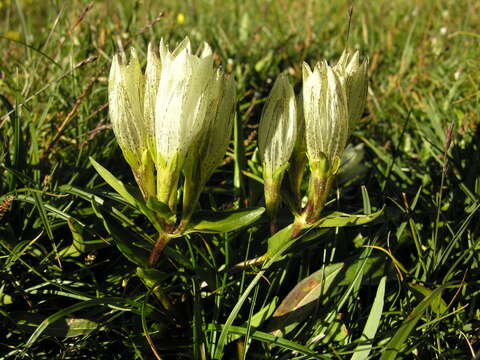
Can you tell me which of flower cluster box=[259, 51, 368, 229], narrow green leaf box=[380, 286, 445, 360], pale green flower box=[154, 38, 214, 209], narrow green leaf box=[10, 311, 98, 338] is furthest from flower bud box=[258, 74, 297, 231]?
narrow green leaf box=[10, 311, 98, 338]

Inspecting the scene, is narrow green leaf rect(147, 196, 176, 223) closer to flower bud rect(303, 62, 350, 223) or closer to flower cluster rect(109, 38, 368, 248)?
flower cluster rect(109, 38, 368, 248)

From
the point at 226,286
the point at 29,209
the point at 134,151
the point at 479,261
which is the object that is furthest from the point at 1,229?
the point at 479,261

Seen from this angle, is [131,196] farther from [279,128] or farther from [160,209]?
[279,128]

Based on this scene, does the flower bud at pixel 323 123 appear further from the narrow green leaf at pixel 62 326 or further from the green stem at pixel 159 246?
the narrow green leaf at pixel 62 326

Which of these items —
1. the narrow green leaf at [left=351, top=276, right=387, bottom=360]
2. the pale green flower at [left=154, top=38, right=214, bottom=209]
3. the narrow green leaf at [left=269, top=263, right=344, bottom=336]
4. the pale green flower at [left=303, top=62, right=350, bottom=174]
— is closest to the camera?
the pale green flower at [left=154, top=38, right=214, bottom=209]

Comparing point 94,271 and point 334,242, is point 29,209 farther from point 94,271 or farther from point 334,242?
point 334,242

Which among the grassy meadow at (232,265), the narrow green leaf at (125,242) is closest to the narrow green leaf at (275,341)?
the grassy meadow at (232,265)
